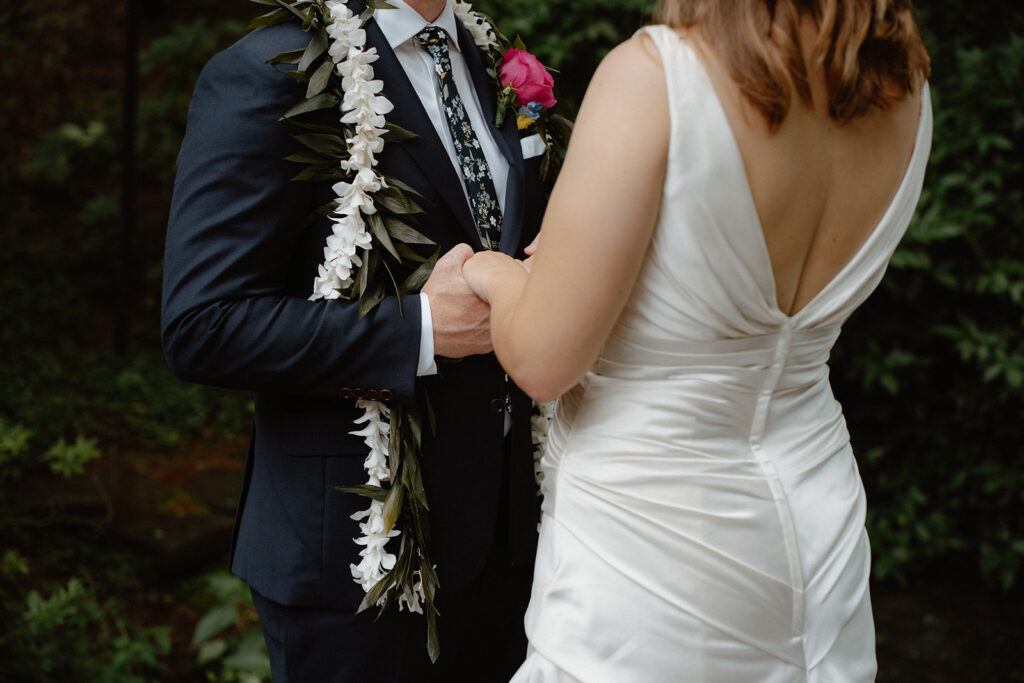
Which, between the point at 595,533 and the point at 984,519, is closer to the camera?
the point at 595,533

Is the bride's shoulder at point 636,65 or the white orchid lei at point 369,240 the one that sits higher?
the bride's shoulder at point 636,65

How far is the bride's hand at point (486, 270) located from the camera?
1.66 meters

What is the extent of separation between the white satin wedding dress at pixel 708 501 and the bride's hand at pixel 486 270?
0.24 metres

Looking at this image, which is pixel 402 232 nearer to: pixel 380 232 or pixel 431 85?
pixel 380 232

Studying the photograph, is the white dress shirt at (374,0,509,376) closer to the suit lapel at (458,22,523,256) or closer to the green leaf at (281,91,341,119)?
the suit lapel at (458,22,523,256)

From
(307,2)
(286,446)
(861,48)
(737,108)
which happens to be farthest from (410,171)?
(861,48)

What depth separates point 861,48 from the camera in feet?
4.43

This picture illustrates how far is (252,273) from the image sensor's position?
1716mm

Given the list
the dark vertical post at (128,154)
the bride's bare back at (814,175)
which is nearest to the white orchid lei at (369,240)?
the bride's bare back at (814,175)

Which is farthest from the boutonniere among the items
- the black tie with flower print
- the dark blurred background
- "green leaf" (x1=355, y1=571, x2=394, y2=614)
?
the dark blurred background

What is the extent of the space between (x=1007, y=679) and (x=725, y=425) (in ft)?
9.47

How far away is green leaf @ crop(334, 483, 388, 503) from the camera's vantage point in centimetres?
183

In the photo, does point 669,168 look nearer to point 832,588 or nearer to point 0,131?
point 832,588

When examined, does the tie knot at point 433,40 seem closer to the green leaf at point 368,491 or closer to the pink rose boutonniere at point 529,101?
the pink rose boutonniere at point 529,101
